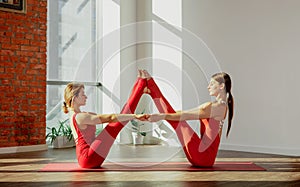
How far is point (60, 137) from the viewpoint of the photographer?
218 inches

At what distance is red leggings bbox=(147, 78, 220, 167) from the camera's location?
3.57 meters

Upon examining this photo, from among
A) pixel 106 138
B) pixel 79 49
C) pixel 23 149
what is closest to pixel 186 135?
pixel 106 138

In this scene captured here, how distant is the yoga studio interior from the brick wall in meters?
0.01

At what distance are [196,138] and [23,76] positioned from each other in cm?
259

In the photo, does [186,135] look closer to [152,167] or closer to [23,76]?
[152,167]

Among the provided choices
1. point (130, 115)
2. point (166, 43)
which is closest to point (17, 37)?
point (166, 43)

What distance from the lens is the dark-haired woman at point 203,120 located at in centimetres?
357

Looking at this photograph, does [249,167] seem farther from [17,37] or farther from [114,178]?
[17,37]

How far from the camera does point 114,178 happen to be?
125 inches

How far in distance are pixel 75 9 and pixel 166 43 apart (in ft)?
4.66

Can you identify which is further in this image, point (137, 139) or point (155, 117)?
point (137, 139)

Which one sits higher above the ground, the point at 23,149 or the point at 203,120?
the point at 203,120

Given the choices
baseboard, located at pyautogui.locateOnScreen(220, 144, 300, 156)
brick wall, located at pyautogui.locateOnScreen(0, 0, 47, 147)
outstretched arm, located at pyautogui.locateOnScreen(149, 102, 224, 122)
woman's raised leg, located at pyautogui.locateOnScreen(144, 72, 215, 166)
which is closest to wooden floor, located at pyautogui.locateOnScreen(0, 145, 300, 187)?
woman's raised leg, located at pyautogui.locateOnScreen(144, 72, 215, 166)

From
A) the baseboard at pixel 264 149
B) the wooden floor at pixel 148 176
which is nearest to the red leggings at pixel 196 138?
the wooden floor at pixel 148 176
